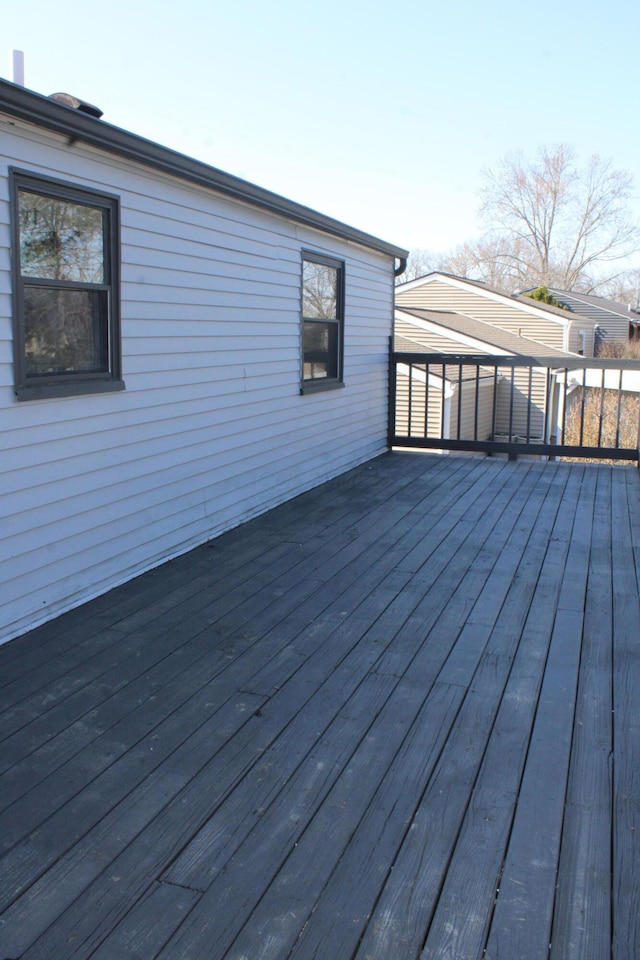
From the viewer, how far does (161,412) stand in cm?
425

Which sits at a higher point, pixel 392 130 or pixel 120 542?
pixel 392 130

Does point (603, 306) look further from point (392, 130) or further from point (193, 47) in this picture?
point (193, 47)

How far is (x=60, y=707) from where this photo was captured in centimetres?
263

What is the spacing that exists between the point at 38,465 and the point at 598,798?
7.91 ft

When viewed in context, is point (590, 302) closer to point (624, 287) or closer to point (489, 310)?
point (489, 310)

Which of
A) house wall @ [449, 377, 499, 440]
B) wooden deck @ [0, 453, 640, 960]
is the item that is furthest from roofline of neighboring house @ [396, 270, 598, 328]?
wooden deck @ [0, 453, 640, 960]

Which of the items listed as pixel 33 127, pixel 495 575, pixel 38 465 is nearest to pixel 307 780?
pixel 38 465

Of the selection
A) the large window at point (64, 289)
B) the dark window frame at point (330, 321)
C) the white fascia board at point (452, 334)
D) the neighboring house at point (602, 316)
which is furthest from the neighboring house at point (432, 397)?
the neighboring house at point (602, 316)

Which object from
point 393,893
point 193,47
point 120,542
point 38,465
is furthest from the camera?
point 193,47

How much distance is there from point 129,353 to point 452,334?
1314 cm

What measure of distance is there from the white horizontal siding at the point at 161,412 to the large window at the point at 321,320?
17 cm

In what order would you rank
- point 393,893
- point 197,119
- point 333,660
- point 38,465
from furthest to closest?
point 197,119 → point 38,465 → point 333,660 → point 393,893

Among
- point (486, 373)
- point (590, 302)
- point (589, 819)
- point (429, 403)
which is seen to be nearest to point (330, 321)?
point (589, 819)

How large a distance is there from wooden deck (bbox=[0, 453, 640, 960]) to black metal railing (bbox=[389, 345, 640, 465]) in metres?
3.55
